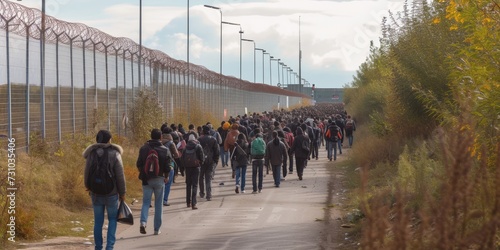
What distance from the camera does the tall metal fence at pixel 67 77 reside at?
19469mm

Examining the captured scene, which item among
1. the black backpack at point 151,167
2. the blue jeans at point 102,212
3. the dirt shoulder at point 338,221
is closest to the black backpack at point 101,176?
the blue jeans at point 102,212

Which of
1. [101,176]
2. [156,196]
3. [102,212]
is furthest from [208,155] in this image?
[101,176]

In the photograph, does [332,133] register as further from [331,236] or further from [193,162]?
[331,236]

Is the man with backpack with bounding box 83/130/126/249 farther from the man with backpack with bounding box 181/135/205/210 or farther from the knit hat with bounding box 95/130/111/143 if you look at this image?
the man with backpack with bounding box 181/135/205/210

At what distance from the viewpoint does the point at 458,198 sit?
467 centimetres

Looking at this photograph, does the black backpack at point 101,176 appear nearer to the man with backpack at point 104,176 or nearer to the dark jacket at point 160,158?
the man with backpack at point 104,176

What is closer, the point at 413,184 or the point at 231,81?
the point at 413,184

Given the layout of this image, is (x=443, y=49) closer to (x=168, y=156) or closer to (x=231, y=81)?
(x=168, y=156)

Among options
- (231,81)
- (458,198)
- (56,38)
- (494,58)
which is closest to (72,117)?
(56,38)

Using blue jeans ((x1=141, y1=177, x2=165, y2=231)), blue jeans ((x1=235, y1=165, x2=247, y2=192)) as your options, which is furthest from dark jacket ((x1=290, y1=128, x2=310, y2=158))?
blue jeans ((x1=141, y1=177, x2=165, y2=231))

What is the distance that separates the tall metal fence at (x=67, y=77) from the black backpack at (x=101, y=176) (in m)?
6.85

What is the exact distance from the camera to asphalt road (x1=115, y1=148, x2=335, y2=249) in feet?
44.4

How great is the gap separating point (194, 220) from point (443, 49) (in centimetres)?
889

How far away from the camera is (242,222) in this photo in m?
16.2
